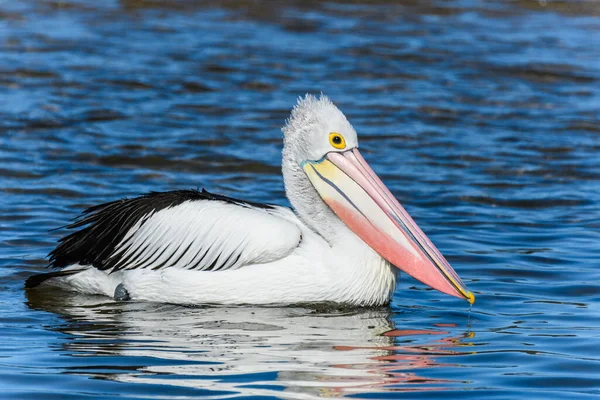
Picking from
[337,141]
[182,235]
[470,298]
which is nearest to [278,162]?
[337,141]

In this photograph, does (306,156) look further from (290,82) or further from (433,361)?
(290,82)

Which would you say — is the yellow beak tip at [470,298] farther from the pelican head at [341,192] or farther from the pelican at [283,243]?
the pelican head at [341,192]

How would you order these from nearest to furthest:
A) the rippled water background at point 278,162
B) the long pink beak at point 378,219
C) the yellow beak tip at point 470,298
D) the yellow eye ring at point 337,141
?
the rippled water background at point 278,162
the yellow beak tip at point 470,298
the long pink beak at point 378,219
the yellow eye ring at point 337,141

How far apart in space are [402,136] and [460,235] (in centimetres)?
275

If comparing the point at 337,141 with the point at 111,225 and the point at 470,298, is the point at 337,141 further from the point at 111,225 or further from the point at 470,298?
the point at 111,225

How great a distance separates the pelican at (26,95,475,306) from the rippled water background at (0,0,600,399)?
0.13 m

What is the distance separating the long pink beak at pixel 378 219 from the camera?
209 inches

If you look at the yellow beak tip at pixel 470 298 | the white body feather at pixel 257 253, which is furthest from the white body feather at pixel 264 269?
the yellow beak tip at pixel 470 298

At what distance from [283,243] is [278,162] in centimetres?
357

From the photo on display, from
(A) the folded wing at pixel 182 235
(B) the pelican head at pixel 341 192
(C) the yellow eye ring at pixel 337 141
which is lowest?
(A) the folded wing at pixel 182 235

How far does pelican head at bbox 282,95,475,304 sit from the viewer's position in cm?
539

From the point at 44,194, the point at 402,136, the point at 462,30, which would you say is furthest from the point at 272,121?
the point at 462,30

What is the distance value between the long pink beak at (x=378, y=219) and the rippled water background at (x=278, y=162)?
238 millimetres

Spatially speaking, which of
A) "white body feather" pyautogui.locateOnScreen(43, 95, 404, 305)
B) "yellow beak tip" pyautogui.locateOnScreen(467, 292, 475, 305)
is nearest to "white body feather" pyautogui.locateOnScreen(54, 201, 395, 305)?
"white body feather" pyautogui.locateOnScreen(43, 95, 404, 305)
